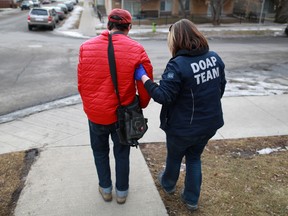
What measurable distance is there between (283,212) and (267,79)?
6.02 meters

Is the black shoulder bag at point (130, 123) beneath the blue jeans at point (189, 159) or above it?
above

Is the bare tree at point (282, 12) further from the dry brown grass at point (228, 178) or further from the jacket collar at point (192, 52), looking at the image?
the jacket collar at point (192, 52)

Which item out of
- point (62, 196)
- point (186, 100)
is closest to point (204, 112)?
point (186, 100)

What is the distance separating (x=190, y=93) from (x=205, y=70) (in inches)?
8.7

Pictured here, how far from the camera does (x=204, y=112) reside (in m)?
2.52

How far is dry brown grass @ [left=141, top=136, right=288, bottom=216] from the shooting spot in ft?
9.74

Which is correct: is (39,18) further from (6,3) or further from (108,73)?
(6,3)

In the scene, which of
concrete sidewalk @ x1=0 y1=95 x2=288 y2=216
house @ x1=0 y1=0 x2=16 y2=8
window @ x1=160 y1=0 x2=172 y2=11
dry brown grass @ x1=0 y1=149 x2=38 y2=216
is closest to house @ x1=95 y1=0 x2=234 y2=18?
window @ x1=160 y1=0 x2=172 y2=11

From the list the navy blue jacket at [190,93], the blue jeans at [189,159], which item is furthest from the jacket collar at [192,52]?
the blue jeans at [189,159]

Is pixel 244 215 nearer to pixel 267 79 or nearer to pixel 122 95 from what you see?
pixel 122 95

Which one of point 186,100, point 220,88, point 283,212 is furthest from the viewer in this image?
point 283,212

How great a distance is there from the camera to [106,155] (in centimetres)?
288

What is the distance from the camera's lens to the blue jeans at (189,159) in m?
2.63

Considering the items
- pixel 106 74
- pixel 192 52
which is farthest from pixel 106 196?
pixel 192 52
